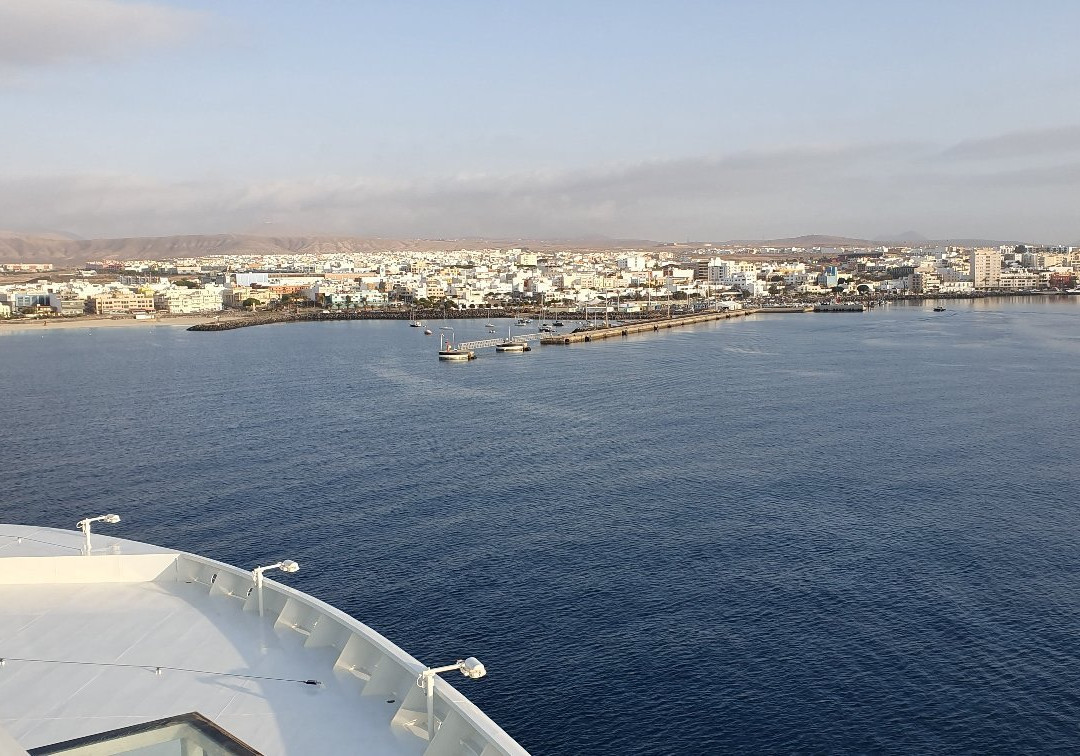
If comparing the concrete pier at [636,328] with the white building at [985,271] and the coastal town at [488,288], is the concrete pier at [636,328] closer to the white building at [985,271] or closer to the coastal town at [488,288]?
the coastal town at [488,288]

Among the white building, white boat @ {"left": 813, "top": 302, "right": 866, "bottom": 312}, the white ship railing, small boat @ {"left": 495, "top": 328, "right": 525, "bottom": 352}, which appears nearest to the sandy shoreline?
small boat @ {"left": 495, "top": 328, "right": 525, "bottom": 352}

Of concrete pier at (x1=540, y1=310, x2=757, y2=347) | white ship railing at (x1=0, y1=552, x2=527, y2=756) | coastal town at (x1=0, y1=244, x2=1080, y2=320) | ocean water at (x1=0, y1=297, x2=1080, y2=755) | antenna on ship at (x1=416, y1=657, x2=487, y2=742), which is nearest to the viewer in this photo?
white ship railing at (x1=0, y1=552, x2=527, y2=756)

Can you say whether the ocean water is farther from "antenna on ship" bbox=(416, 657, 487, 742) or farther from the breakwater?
the breakwater

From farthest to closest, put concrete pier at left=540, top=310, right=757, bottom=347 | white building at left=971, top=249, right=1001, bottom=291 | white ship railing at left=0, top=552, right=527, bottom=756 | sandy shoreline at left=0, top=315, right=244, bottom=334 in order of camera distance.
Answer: white building at left=971, top=249, right=1001, bottom=291
sandy shoreline at left=0, top=315, right=244, bottom=334
concrete pier at left=540, top=310, right=757, bottom=347
white ship railing at left=0, top=552, right=527, bottom=756

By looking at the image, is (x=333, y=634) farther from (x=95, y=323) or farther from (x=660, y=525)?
(x=95, y=323)

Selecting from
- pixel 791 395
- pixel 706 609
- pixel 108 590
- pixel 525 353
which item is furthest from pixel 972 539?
pixel 525 353

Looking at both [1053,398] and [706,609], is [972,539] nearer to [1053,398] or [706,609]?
[706,609]

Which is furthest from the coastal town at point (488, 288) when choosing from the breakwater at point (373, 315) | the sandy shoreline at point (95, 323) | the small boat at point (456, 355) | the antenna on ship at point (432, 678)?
the antenna on ship at point (432, 678)
